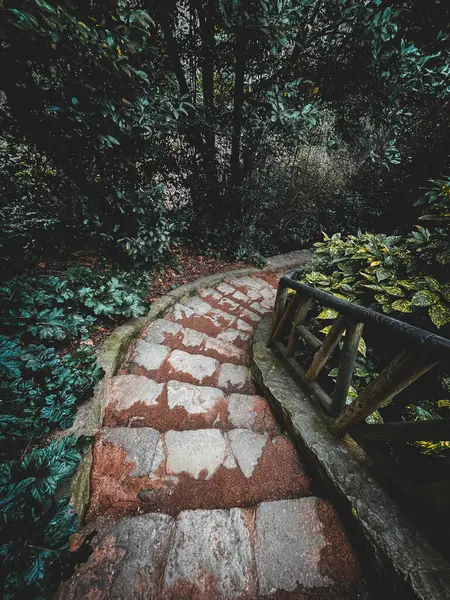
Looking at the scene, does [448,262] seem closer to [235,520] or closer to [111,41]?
[235,520]

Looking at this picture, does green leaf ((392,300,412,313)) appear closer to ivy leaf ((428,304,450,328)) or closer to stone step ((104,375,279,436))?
ivy leaf ((428,304,450,328))

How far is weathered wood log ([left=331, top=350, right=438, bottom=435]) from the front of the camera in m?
1.12

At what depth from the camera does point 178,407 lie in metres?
2.12

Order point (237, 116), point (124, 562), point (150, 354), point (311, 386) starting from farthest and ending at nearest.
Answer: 1. point (237, 116)
2. point (150, 354)
3. point (311, 386)
4. point (124, 562)

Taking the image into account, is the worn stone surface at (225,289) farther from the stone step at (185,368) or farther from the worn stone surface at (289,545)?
the worn stone surface at (289,545)

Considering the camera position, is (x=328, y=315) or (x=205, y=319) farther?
(x=205, y=319)

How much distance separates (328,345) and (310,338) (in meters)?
0.31

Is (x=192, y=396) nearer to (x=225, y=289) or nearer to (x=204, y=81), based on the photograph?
(x=225, y=289)

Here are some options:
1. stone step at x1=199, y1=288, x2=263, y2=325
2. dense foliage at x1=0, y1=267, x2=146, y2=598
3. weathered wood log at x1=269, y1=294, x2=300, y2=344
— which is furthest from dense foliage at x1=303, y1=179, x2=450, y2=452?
dense foliage at x1=0, y1=267, x2=146, y2=598

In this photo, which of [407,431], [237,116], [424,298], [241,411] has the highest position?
[237,116]

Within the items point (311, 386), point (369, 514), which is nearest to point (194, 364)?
point (311, 386)

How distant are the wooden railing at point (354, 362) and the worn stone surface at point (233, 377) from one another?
0.56 meters

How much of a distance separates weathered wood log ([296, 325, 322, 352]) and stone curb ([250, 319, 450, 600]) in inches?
17.5

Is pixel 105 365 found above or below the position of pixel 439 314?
below
